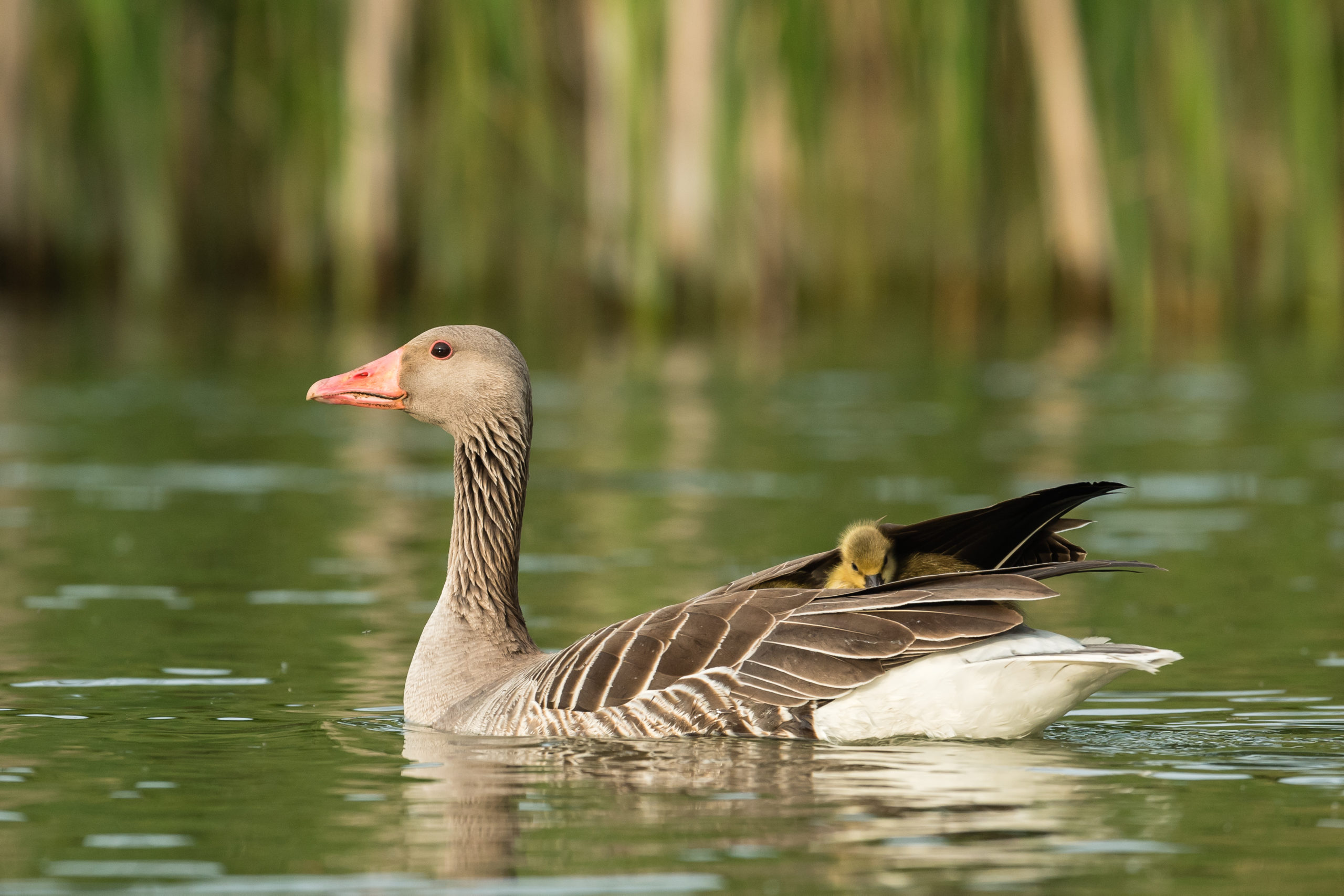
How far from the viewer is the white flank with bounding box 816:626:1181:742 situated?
25.1 feet

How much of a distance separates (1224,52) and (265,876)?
25.4 metres

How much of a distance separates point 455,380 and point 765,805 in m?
3.49

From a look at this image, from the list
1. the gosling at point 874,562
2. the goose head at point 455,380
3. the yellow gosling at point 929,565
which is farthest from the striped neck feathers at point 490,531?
the yellow gosling at point 929,565

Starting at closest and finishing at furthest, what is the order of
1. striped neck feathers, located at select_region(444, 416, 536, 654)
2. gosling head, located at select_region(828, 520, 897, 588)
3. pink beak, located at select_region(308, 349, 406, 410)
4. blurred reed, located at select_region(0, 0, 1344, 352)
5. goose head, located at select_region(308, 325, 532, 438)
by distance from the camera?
gosling head, located at select_region(828, 520, 897, 588) → striped neck feathers, located at select_region(444, 416, 536, 654) → pink beak, located at select_region(308, 349, 406, 410) → goose head, located at select_region(308, 325, 532, 438) → blurred reed, located at select_region(0, 0, 1344, 352)

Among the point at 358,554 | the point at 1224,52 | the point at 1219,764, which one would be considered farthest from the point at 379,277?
the point at 1219,764

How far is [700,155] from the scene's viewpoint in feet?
89.1

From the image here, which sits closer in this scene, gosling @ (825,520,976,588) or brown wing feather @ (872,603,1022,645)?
brown wing feather @ (872,603,1022,645)

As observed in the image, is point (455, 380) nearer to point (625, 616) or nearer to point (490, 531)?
point (490, 531)

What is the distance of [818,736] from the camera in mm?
8148

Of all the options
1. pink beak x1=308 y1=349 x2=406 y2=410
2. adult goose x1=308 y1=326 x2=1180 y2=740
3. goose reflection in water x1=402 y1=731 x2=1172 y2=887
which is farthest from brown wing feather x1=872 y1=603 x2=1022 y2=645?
pink beak x1=308 y1=349 x2=406 y2=410

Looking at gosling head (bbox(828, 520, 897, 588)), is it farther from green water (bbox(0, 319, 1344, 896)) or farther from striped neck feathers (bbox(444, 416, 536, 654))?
striped neck feathers (bbox(444, 416, 536, 654))

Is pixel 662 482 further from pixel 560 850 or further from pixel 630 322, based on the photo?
pixel 630 322

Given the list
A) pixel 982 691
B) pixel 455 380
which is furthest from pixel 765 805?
pixel 455 380

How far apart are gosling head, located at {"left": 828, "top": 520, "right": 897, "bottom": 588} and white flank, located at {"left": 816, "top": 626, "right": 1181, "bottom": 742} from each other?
0.63 m
